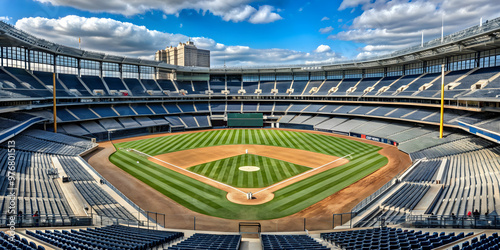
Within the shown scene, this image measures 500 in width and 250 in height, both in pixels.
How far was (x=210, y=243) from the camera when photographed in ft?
45.4

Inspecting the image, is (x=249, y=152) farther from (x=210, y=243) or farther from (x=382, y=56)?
(x=382, y=56)

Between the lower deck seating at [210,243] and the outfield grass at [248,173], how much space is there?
11.7 meters

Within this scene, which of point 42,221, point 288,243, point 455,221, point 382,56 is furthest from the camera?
point 382,56

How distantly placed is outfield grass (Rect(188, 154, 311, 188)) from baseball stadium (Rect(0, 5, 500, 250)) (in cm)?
26

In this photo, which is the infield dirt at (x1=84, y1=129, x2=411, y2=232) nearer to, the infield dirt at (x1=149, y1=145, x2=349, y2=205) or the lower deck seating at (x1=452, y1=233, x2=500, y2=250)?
the infield dirt at (x1=149, y1=145, x2=349, y2=205)

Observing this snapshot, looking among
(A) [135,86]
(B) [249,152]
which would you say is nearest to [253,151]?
(B) [249,152]

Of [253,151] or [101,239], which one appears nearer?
[101,239]

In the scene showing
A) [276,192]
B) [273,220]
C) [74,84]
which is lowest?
[273,220]

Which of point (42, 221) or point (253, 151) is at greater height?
point (253, 151)

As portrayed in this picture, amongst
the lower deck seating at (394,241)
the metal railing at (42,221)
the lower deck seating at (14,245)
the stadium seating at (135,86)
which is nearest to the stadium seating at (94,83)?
the stadium seating at (135,86)

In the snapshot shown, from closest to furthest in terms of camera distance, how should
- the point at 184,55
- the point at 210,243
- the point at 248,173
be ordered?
the point at 210,243 → the point at 248,173 → the point at 184,55

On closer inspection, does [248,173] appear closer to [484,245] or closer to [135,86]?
[484,245]

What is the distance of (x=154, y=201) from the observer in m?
23.7

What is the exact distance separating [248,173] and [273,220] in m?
11.1
